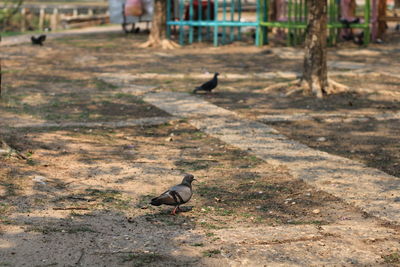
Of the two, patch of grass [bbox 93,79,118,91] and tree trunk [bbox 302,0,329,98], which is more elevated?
tree trunk [bbox 302,0,329,98]

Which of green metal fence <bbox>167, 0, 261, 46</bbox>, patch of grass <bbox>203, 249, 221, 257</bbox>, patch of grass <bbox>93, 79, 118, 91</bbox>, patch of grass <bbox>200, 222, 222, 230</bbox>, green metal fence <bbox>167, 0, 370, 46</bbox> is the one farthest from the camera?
green metal fence <bbox>167, 0, 261, 46</bbox>

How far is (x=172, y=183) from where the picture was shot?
8656 millimetres

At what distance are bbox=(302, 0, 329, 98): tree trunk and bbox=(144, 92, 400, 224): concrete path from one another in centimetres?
209

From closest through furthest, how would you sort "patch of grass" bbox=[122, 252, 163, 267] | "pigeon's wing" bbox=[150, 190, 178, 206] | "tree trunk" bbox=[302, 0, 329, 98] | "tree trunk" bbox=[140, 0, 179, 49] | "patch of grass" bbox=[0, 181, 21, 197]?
"patch of grass" bbox=[122, 252, 163, 267]
"pigeon's wing" bbox=[150, 190, 178, 206]
"patch of grass" bbox=[0, 181, 21, 197]
"tree trunk" bbox=[302, 0, 329, 98]
"tree trunk" bbox=[140, 0, 179, 49]

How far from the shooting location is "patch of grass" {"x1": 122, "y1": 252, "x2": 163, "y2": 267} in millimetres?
6109

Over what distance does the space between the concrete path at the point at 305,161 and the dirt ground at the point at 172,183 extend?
204 mm

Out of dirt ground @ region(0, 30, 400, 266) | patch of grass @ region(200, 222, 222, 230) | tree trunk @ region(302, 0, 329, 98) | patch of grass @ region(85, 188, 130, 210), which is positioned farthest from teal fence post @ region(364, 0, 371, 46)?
patch of grass @ region(200, 222, 222, 230)

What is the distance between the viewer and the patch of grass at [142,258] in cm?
611

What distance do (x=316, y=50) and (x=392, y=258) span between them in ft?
28.4

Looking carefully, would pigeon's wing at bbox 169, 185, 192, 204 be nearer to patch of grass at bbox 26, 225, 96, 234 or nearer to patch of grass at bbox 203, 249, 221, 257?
patch of grass at bbox 26, 225, 96, 234

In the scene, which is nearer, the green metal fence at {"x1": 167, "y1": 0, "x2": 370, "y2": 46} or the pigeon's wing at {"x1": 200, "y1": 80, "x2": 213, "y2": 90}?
the pigeon's wing at {"x1": 200, "y1": 80, "x2": 213, "y2": 90}

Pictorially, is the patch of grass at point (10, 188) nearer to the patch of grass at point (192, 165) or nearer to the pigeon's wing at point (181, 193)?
the pigeon's wing at point (181, 193)

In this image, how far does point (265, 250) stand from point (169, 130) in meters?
5.55

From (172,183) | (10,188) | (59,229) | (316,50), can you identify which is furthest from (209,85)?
(59,229)
